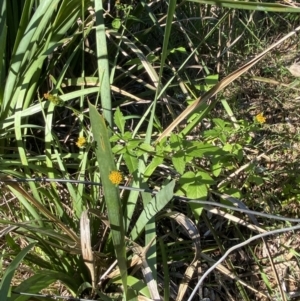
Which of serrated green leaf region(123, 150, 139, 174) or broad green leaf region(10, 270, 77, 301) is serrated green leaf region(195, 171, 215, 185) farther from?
broad green leaf region(10, 270, 77, 301)

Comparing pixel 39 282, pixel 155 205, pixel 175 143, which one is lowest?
pixel 39 282

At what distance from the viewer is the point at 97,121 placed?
3.43 feet

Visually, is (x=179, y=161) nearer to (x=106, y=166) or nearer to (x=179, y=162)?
(x=179, y=162)

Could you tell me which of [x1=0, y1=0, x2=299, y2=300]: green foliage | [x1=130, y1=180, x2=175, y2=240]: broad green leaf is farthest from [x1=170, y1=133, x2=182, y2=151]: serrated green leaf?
[x1=130, y1=180, x2=175, y2=240]: broad green leaf

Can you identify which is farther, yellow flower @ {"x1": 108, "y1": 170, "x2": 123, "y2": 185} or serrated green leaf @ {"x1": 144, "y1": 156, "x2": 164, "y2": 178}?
serrated green leaf @ {"x1": 144, "y1": 156, "x2": 164, "y2": 178}

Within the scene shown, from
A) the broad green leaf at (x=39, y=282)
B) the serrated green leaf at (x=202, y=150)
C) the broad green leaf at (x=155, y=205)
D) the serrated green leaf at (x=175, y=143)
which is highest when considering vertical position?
the serrated green leaf at (x=175, y=143)

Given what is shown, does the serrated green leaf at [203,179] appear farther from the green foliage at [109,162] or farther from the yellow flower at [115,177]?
the yellow flower at [115,177]

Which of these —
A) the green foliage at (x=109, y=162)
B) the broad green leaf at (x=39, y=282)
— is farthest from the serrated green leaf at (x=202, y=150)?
the broad green leaf at (x=39, y=282)

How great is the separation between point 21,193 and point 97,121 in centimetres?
30

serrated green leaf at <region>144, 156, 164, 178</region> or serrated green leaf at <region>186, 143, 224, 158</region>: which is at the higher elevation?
serrated green leaf at <region>186, 143, 224, 158</region>

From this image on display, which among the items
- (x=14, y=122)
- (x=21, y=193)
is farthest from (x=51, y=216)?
(x=14, y=122)

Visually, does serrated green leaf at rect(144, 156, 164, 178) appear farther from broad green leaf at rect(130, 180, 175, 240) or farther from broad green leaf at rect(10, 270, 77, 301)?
broad green leaf at rect(10, 270, 77, 301)

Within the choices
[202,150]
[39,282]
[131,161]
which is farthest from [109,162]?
[39,282]

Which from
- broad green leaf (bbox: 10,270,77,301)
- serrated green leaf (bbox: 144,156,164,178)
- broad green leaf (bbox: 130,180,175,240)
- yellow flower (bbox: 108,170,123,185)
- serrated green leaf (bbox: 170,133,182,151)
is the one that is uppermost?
serrated green leaf (bbox: 170,133,182,151)
